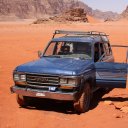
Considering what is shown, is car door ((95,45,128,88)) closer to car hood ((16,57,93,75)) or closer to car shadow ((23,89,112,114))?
car hood ((16,57,93,75))

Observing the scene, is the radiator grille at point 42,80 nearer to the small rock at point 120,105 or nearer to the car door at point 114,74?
the car door at point 114,74

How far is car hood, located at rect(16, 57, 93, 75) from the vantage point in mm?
8695

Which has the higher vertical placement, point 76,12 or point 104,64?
point 104,64

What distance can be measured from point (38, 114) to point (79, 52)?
6.81 feet

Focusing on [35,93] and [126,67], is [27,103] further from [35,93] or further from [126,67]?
[126,67]

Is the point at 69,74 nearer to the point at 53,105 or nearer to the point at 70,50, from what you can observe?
the point at 53,105

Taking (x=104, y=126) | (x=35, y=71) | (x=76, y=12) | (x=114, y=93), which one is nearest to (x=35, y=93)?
(x=35, y=71)

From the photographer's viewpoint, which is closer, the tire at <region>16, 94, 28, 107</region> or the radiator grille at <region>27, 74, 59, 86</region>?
the radiator grille at <region>27, 74, 59, 86</region>

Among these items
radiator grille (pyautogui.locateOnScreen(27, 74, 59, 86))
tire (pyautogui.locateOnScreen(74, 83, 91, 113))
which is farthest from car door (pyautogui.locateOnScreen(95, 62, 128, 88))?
radiator grille (pyautogui.locateOnScreen(27, 74, 59, 86))

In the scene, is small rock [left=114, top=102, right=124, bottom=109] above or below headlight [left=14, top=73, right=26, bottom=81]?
below

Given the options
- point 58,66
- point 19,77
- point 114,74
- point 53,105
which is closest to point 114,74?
point 114,74

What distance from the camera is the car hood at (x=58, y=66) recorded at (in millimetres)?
8695

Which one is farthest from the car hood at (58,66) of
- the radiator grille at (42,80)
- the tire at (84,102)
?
the tire at (84,102)

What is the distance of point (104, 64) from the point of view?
9.39 m
